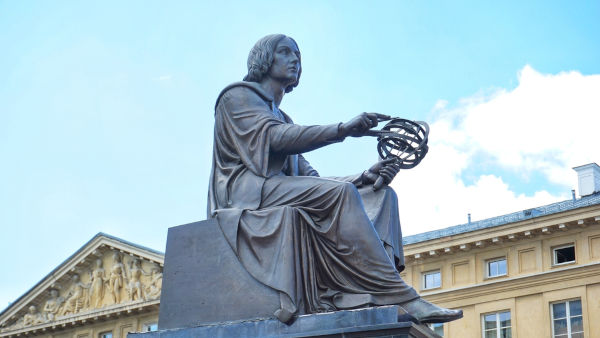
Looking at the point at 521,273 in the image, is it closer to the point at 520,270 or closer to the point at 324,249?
the point at 520,270

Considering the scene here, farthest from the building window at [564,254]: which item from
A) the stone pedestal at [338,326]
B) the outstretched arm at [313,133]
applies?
the stone pedestal at [338,326]

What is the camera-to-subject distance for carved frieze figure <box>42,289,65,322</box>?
59.6 metres

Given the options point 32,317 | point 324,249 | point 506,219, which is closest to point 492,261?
point 506,219

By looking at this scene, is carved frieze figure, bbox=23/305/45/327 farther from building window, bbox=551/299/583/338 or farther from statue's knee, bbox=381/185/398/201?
statue's knee, bbox=381/185/398/201

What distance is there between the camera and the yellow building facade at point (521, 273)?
132ft

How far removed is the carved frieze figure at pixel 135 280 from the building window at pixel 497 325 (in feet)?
64.4

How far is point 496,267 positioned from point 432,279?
286cm

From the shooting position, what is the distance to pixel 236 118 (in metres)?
8.69

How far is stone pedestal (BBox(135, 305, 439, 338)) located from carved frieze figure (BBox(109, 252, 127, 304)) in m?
49.7

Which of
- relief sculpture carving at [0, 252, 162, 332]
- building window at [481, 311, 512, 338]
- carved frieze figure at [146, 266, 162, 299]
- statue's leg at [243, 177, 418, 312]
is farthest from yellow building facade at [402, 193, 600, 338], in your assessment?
statue's leg at [243, 177, 418, 312]

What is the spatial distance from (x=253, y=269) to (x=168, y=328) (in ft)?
2.82

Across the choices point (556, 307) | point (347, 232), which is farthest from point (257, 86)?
point (556, 307)

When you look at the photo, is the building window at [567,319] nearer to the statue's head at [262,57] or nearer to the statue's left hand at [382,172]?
the statue's left hand at [382,172]

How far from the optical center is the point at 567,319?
4041 centimetres
